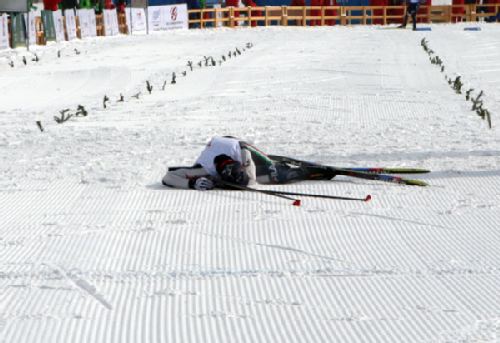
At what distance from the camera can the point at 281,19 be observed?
47.9m

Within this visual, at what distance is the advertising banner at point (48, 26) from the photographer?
31359mm

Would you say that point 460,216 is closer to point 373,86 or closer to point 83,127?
point 83,127

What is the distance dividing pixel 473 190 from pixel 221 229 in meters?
2.16

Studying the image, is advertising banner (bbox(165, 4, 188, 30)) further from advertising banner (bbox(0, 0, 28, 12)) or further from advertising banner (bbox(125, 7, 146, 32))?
advertising banner (bbox(0, 0, 28, 12))

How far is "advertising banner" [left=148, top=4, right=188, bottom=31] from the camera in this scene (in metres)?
43.6

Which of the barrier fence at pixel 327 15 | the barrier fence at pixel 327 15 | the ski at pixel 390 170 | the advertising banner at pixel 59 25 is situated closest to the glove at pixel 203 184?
the ski at pixel 390 170

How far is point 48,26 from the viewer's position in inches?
1247

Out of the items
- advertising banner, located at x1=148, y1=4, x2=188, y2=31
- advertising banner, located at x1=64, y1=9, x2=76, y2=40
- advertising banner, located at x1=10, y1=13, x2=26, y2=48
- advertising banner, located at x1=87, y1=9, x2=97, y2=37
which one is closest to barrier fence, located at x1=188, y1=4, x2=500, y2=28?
advertising banner, located at x1=148, y1=4, x2=188, y2=31

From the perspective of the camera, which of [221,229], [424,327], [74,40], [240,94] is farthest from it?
[74,40]

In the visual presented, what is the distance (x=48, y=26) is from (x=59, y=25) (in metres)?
1.01

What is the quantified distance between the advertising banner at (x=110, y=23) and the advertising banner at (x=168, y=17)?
4.04 metres

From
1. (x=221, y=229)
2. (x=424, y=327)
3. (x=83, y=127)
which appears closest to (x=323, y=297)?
(x=424, y=327)

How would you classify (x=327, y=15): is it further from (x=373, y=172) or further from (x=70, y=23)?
(x=373, y=172)

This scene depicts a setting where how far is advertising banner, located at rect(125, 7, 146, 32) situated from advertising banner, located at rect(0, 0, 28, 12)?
13.0m
